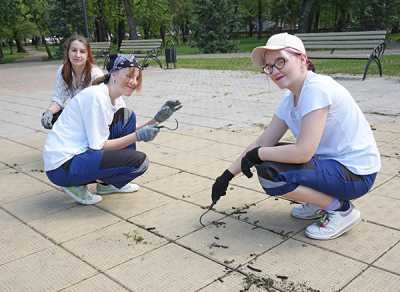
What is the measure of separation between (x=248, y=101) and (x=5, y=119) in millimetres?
4023

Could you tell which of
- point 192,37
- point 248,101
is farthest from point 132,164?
point 192,37

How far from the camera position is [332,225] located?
3037 millimetres

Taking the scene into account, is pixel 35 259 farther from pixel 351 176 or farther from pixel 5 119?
pixel 5 119

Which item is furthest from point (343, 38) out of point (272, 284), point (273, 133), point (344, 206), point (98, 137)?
point (272, 284)

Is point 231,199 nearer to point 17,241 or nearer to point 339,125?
point 339,125

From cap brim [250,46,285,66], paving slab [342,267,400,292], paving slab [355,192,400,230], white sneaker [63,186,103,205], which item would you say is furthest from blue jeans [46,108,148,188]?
paving slab [342,267,400,292]

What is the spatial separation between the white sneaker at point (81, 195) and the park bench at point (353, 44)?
7875 millimetres

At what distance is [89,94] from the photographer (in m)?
3.52

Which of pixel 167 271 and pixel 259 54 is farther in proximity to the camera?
pixel 259 54

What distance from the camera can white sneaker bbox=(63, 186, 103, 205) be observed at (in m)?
3.83

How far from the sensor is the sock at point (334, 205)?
9.99 ft

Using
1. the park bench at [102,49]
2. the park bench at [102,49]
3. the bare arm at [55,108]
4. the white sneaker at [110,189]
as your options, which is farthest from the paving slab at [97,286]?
the park bench at [102,49]

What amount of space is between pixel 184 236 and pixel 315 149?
1.02 m

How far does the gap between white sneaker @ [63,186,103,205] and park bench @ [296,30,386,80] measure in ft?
25.8
